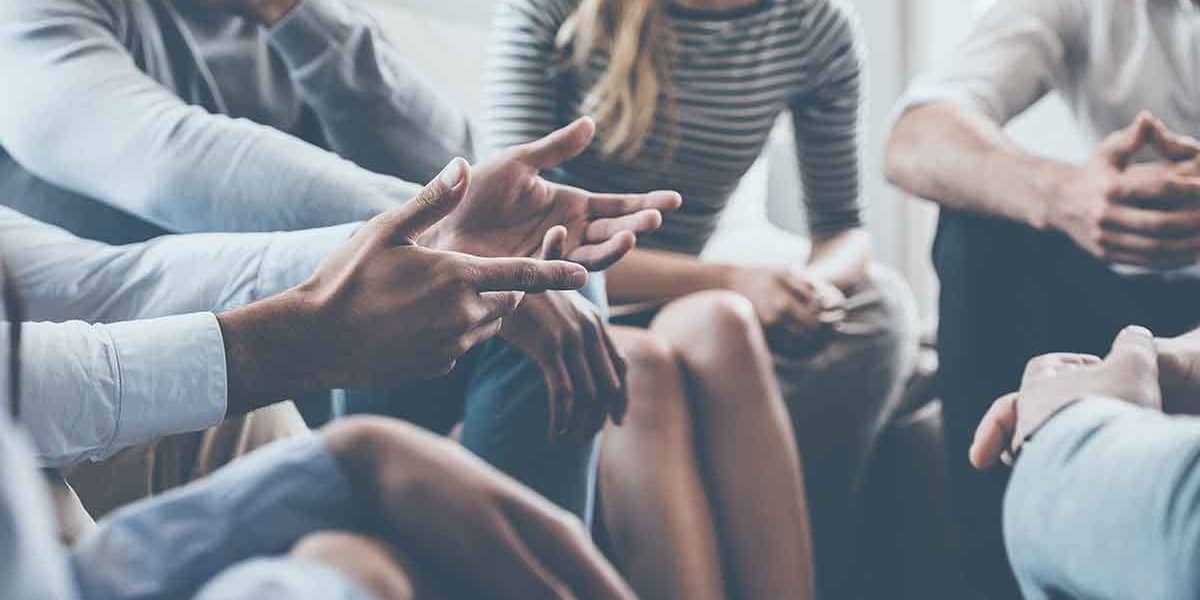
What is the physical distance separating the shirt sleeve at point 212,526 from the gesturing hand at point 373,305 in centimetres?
18

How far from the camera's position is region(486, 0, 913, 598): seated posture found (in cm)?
89

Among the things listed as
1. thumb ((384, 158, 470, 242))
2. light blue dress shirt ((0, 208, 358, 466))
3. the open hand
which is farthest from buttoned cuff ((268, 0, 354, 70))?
the open hand

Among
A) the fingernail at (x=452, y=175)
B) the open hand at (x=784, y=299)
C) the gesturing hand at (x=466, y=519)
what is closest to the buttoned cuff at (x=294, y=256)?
the fingernail at (x=452, y=175)

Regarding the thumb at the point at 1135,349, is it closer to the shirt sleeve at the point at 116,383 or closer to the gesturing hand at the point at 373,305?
the gesturing hand at the point at 373,305

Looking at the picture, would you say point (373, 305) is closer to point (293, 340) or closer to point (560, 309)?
point (293, 340)

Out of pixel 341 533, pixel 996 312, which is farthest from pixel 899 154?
pixel 341 533

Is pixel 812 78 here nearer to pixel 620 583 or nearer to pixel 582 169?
pixel 582 169

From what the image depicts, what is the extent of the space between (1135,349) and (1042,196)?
12.8 inches

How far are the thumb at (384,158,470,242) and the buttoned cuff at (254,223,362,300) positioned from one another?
80 millimetres

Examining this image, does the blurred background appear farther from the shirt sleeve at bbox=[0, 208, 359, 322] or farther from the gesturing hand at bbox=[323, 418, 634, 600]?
the gesturing hand at bbox=[323, 418, 634, 600]

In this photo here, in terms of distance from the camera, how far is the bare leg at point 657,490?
860mm

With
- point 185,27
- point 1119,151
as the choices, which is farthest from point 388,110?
point 1119,151

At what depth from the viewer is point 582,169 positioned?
101 centimetres

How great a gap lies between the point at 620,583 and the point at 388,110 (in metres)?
0.49
